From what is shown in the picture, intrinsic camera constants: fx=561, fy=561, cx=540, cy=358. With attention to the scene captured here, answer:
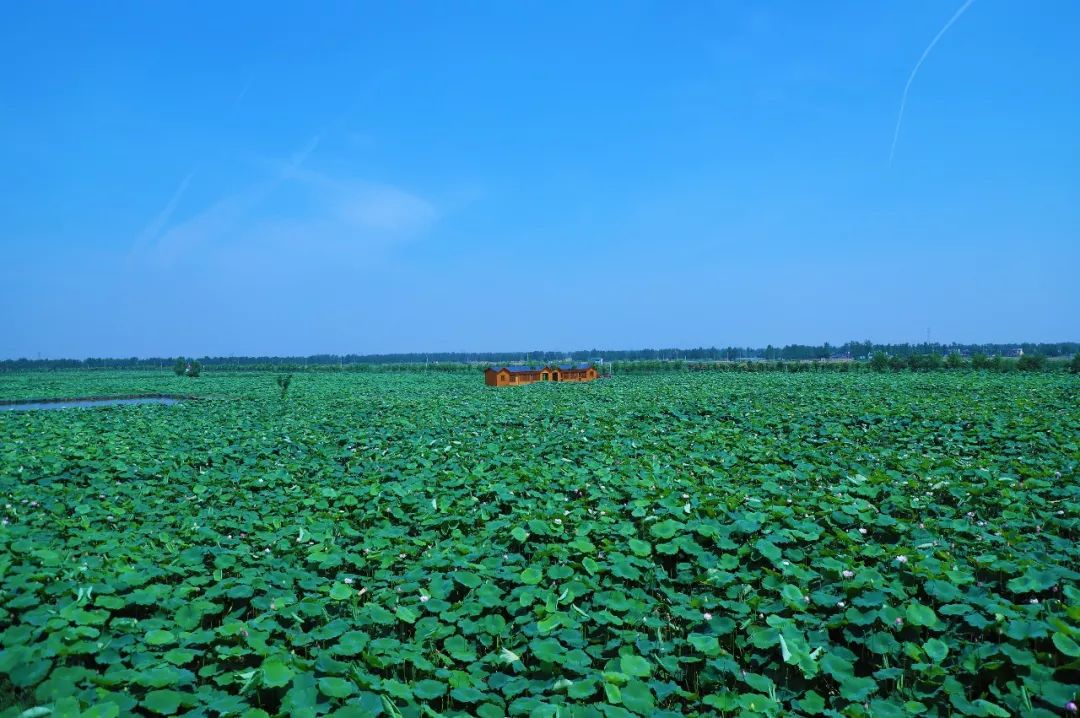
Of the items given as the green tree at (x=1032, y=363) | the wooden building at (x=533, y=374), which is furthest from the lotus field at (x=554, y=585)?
the green tree at (x=1032, y=363)

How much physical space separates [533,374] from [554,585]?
33.4m

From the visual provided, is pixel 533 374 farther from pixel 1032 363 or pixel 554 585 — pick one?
pixel 554 585

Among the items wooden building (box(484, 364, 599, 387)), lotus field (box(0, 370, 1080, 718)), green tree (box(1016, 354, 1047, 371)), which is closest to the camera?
lotus field (box(0, 370, 1080, 718))

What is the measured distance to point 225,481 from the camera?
8.04 meters

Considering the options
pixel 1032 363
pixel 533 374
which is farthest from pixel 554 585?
pixel 1032 363

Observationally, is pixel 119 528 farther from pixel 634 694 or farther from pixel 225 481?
pixel 634 694

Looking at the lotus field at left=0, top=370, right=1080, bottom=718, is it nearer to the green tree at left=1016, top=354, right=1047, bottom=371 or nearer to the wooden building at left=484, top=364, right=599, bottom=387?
the wooden building at left=484, top=364, right=599, bottom=387

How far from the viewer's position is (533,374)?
123ft

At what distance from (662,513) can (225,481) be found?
20.5ft

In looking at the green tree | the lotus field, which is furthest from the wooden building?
the green tree

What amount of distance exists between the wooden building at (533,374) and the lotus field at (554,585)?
2528 cm

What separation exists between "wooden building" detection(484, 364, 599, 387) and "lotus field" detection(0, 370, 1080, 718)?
25.3 meters

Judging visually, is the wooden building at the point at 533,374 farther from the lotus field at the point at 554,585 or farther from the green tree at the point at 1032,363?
the green tree at the point at 1032,363

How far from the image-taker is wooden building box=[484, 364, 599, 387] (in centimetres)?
3419
